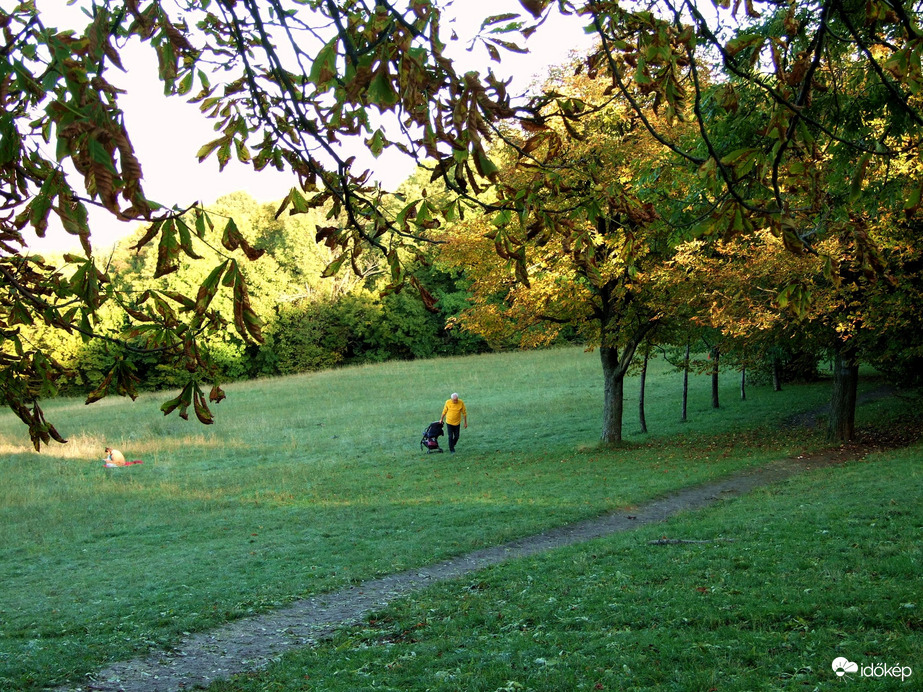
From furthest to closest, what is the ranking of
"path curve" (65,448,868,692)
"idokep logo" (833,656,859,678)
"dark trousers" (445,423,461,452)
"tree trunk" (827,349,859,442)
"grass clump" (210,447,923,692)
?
"dark trousers" (445,423,461,452), "tree trunk" (827,349,859,442), "path curve" (65,448,868,692), "grass clump" (210,447,923,692), "idokep logo" (833,656,859,678)

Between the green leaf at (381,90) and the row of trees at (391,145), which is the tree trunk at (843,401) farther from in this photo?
the green leaf at (381,90)

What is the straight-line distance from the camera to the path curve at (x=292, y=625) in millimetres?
6188

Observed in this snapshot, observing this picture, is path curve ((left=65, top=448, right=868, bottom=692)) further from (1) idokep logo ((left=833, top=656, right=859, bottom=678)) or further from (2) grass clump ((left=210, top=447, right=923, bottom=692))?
(1) idokep logo ((left=833, top=656, right=859, bottom=678))

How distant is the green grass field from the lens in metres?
7.48

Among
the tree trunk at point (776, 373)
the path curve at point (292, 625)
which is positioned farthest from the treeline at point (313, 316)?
the path curve at point (292, 625)

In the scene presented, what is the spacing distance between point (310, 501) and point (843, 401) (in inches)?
452

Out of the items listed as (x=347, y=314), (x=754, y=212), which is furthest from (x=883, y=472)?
(x=347, y=314)

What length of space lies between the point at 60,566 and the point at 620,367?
12.7 metres

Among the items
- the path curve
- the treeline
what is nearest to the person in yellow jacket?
the path curve

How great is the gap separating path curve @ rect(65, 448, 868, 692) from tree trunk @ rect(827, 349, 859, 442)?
6.92m

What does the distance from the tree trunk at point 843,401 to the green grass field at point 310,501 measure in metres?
0.81

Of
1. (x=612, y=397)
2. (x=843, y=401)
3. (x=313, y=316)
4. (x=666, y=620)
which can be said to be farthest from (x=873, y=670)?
(x=313, y=316)

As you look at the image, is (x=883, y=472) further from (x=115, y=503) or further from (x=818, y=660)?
(x=115, y=503)

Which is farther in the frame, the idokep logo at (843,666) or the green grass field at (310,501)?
the green grass field at (310,501)
